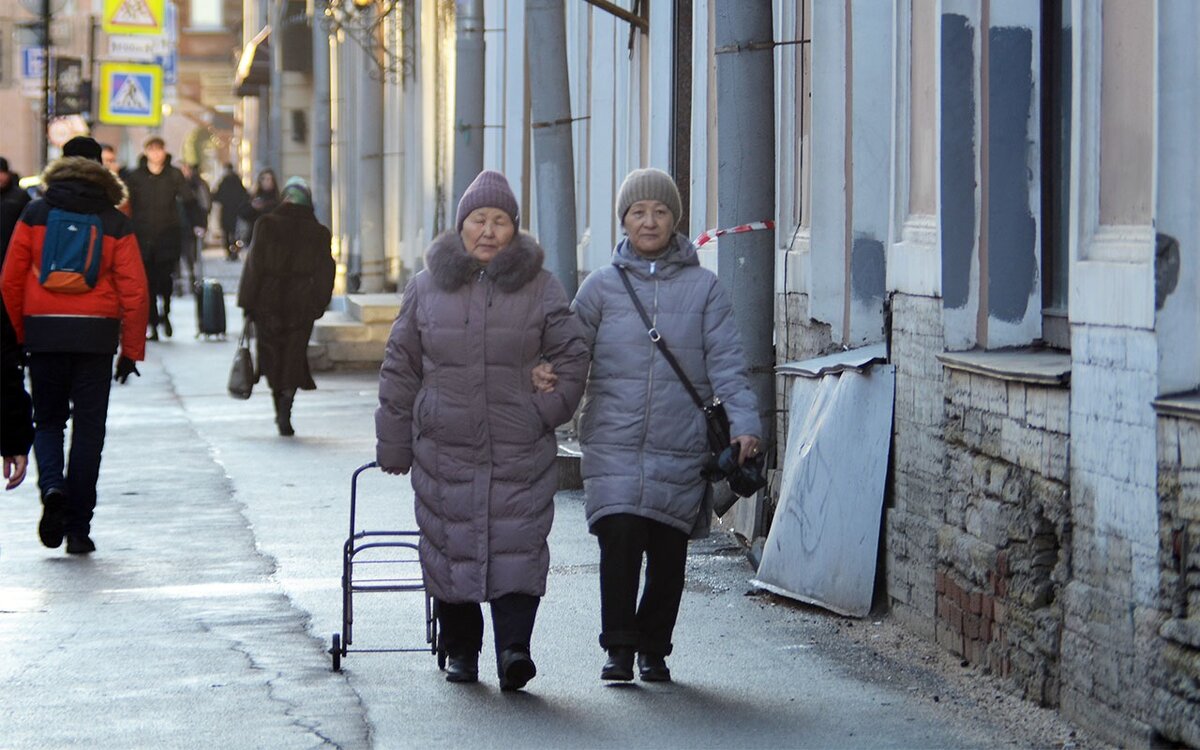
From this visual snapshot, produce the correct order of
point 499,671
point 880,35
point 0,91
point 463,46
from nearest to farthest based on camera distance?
point 499,671 < point 880,35 < point 463,46 < point 0,91

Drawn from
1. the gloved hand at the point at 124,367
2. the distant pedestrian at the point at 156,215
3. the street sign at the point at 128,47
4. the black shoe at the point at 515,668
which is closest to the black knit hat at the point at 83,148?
the gloved hand at the point at 124,367

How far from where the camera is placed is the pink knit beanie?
736 cm

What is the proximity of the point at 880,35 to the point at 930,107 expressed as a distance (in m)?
0.91

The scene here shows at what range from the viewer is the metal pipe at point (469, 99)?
15625 millimetres

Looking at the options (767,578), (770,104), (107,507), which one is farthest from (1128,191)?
(107,507)

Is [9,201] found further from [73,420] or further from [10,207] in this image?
[73,420]

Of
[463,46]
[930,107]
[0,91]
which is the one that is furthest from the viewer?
[0,91]

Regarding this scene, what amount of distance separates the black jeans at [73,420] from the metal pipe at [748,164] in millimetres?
2707

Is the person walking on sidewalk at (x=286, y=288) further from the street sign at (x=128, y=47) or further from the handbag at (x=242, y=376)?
the street sign at (x=128, y=47)

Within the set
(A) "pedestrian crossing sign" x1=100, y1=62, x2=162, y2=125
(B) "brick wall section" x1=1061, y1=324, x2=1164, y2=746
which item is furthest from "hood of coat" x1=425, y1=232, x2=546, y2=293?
(A) "pedestrian crossing sign" x1=100, y1=62, x2=162, y2=125

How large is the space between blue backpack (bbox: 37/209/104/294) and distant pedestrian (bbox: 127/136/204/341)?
44.7 ft

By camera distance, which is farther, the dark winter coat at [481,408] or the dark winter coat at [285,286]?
the dark winter coat at [285,286]

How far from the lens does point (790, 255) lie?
428 inches

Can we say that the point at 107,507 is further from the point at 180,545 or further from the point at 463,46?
the point at 463,46
